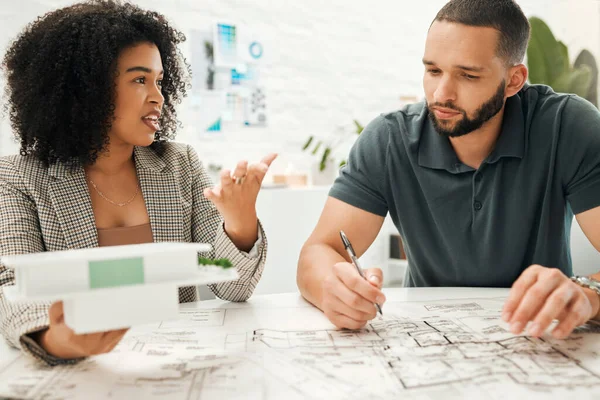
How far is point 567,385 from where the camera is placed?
742mm

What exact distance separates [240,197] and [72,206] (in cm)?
42

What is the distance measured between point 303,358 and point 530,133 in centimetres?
90

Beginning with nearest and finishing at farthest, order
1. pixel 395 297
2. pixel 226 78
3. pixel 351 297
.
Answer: pixel 351 297 → pixel 395 297 → pixel 226 78

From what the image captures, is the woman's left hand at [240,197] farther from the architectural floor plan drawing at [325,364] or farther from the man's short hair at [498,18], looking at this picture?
the man's short hair at [498,18]

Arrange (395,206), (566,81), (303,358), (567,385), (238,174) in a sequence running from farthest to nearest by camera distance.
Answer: (566,81)
(395,206)
(238,174)
(303,358)
(567,385)

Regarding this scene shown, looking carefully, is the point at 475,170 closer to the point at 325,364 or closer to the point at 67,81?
the point at 325,364

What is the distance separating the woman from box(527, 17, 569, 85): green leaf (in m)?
2.24

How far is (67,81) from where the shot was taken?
1.38m

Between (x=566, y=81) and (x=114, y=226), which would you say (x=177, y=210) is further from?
(x=566, y=81)

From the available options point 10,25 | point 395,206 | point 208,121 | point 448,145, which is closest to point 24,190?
point 395,206

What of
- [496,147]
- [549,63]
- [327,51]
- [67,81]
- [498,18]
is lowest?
[496,147]

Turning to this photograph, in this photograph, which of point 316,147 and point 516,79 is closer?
point 516,79

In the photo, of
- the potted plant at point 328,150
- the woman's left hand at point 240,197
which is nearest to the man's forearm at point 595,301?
the woman's left hand at point 240,197

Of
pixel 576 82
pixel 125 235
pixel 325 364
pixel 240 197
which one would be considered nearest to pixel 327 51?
pixel 576 82
